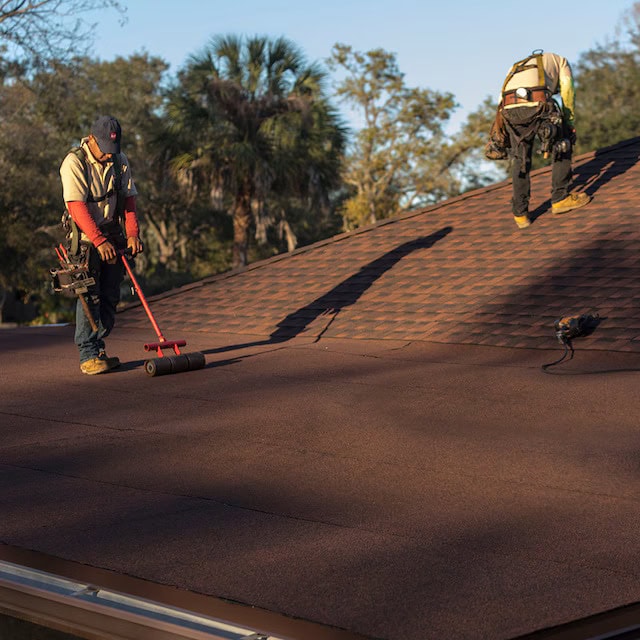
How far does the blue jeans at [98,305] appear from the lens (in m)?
8.36

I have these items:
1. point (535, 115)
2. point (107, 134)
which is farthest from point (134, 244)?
point (535, 115)

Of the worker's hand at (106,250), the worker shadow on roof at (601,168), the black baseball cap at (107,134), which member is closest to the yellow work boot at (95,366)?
the worker's hand at (106,250)

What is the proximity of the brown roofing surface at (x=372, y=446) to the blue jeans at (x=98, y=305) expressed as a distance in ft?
0.91

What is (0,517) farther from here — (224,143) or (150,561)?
(224,143)

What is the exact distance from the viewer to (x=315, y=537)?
4.09 metres

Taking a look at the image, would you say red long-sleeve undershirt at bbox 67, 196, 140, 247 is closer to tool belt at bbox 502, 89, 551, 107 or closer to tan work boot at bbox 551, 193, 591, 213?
tool belt at bbox 502, 89, 551, 107

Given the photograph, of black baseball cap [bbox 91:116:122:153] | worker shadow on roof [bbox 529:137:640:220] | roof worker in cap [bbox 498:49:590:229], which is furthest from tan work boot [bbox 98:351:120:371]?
worker shadow on roof [bbox 529:137:640:220]

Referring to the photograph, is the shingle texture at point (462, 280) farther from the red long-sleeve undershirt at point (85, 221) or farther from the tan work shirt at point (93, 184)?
the red long-sleeve undershirt at point (85, 221)

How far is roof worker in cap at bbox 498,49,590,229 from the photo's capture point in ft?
35.9

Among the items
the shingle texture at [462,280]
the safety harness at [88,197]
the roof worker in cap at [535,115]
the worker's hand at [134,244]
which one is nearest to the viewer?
the safety harness at [88,197]

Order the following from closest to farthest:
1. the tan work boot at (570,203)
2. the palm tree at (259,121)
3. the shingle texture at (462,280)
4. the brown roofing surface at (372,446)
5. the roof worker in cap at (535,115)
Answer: the brown roofing surface at (372,446) < the shingle texture at (462,280) < the roof worker in cap at (535,115) < the tan work boot at (570,203) < the palm tree at (259,121)

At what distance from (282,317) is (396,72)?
132ft

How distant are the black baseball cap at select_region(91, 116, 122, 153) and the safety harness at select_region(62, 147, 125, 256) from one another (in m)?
0.17

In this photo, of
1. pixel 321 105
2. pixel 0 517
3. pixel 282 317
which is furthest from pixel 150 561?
pixel 321 105
